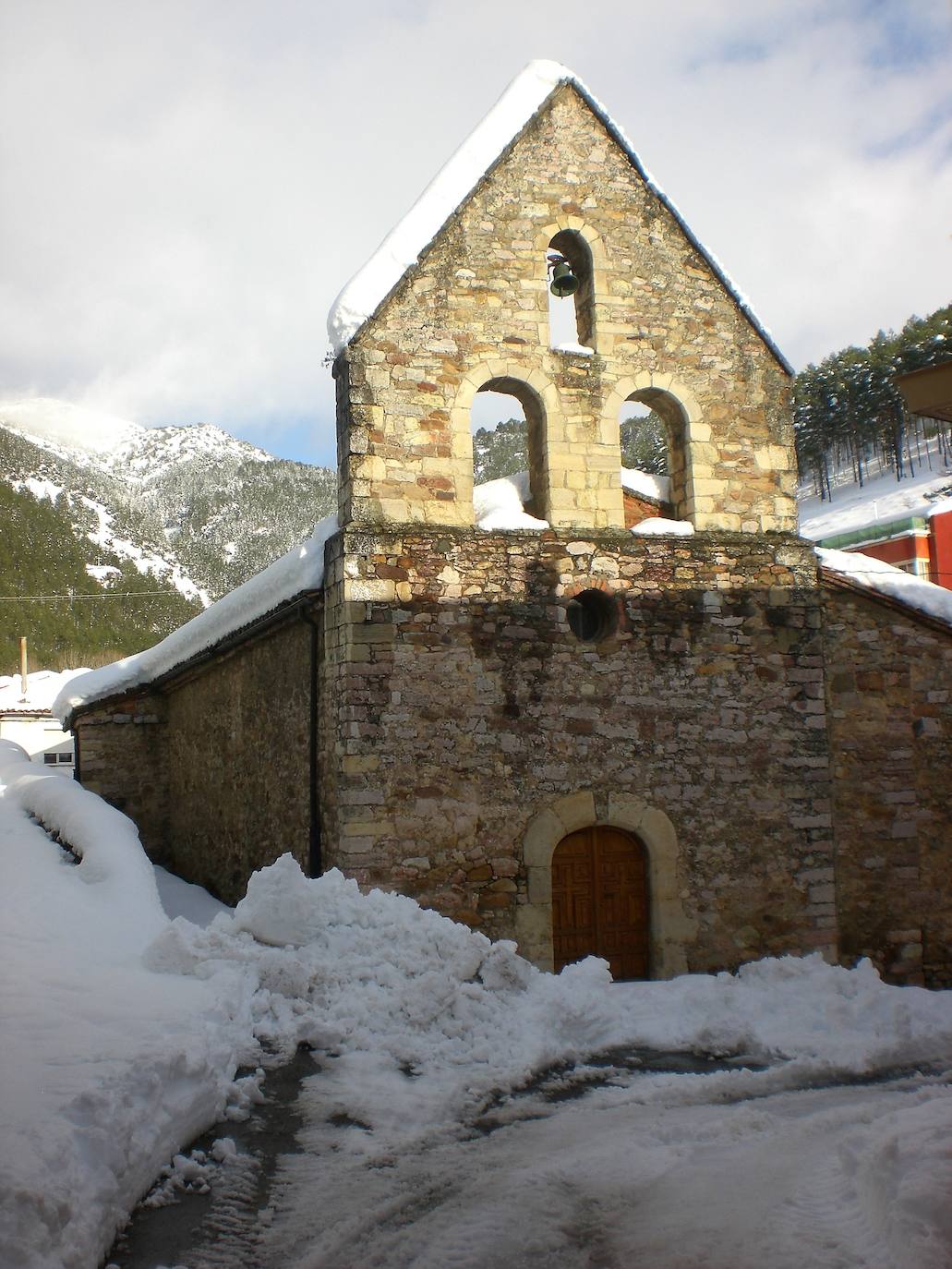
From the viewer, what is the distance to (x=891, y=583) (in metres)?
10.5

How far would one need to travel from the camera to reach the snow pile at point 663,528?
9.79 m

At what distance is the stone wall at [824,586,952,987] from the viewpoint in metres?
10.1

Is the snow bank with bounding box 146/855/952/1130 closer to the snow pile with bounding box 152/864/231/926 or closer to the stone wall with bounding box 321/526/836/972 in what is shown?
the stone wall with bounding box 321/526/836/972

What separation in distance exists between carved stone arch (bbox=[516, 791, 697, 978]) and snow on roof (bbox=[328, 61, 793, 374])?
4733mm

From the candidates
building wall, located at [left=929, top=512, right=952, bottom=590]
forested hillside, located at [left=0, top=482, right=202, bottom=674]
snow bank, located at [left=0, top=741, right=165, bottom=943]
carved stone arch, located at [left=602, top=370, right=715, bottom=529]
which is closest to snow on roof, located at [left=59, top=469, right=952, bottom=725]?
carved stone arch, located at [left=602, top=370, right=715, bottom=529]

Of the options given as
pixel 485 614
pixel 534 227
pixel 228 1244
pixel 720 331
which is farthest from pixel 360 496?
pixel 228 1244

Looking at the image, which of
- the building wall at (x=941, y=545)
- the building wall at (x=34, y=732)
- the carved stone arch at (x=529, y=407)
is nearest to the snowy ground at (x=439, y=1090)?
the carved stone arch at (x=529, y=407)

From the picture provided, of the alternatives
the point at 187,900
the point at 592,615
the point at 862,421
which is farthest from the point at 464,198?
the point at 862,421

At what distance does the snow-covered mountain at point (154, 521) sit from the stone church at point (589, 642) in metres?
42.4

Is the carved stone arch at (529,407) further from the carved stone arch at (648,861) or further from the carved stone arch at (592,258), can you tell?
the carved stone arch at (648,861)

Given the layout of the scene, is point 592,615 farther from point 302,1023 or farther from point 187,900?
point 187,900

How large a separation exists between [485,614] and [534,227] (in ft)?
12.8

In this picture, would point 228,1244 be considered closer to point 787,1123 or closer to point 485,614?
point 787,1123

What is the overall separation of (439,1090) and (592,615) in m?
5.12
